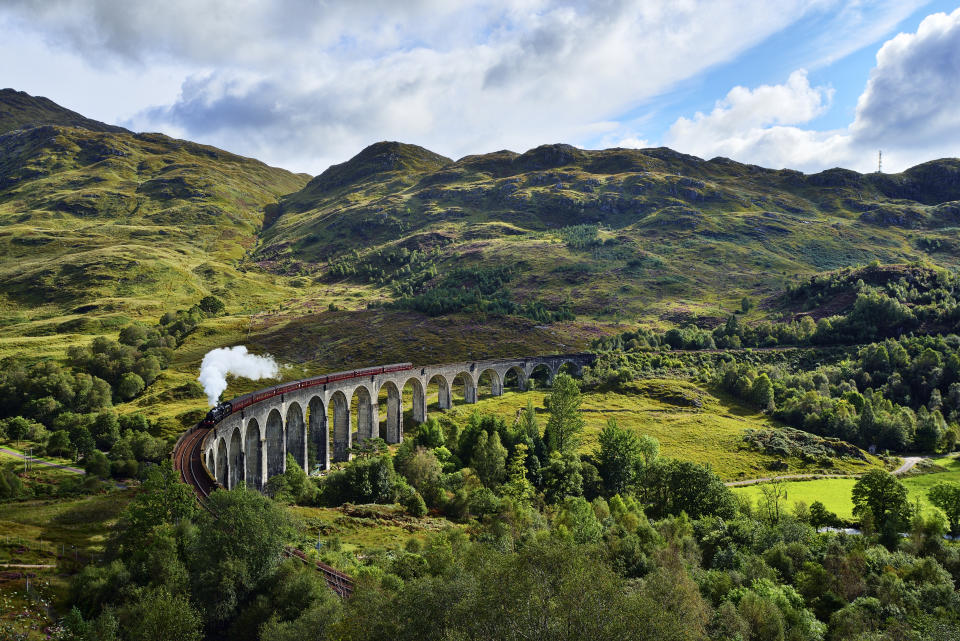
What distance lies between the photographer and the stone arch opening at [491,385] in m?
109

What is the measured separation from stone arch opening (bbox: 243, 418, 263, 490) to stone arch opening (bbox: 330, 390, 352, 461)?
50.2 feet

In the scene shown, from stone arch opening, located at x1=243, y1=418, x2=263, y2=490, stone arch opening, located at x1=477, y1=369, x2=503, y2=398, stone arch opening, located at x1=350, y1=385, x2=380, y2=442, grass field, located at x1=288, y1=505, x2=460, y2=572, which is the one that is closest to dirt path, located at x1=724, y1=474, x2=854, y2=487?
grass field, located at x1=288, y1=505, x2=460, y2=572

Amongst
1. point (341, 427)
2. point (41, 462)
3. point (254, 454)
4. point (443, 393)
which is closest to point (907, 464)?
point (443, 393)

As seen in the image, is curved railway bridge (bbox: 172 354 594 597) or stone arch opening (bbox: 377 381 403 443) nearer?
curved railway bridge (bbox: 172 354 594 597)

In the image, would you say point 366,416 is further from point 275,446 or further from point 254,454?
point 254,454

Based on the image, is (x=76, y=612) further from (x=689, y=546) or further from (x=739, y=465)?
(x=739, y=465)

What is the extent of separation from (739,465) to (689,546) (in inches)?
1418

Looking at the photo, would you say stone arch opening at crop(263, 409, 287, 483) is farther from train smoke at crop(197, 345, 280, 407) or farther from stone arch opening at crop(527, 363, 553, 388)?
stone arch opening at crop(527, 363, 553, 388)

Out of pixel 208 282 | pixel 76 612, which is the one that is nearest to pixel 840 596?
pixel 76 612

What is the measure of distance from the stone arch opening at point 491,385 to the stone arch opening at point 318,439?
42.6m

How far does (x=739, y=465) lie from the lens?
76562 millimetres

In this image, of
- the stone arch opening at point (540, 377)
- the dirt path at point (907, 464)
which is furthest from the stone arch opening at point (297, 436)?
the dirt path at point (907, 464)

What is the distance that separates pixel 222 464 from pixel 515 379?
249 feet

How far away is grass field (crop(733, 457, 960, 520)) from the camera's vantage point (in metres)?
61.4
